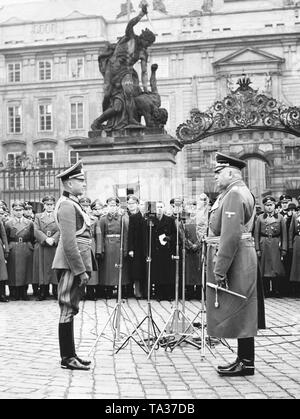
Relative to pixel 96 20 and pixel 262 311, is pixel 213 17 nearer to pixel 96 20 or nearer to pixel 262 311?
pixel 96 20

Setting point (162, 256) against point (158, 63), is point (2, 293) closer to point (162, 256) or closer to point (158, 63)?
point (162, 256)

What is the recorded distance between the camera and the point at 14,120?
46.0 meters

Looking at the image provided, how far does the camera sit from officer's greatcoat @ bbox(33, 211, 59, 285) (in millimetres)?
13523

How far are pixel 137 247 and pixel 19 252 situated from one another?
99.3 inches

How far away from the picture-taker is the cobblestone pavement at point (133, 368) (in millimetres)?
5816

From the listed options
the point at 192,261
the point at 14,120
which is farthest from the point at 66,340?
the point at 14,120

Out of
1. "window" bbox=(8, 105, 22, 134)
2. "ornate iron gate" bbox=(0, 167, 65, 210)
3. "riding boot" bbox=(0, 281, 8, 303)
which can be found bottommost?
"riding boot" bbox=(0, 281, 8, 303)

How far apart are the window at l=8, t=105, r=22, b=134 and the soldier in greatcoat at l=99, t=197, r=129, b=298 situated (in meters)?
33.6

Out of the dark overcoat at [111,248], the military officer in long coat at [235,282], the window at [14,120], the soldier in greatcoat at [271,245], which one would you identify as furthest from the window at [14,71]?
the military officer in long coat at [235,282]

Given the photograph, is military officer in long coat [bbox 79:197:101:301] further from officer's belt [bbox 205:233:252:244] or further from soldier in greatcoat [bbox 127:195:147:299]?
officer's belt [bbox 205:233:252:244]

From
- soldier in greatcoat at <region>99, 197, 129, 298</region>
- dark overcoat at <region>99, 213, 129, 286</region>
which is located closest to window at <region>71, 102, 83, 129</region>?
soldier in greatcoat at <region>99, 197, 129, 298</region>
